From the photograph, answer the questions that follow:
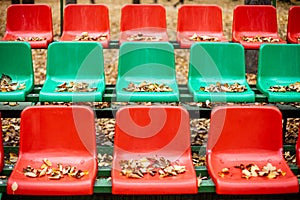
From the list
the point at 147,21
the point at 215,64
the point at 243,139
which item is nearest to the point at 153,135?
the point at 243,139

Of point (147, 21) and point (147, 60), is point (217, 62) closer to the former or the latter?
point (147, 60)

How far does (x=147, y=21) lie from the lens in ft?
19.9

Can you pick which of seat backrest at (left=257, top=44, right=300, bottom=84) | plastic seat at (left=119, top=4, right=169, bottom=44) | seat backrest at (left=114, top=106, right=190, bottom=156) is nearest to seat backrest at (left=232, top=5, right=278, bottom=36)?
plastic seat at (left=119, top=4, right=169, bottom=44)

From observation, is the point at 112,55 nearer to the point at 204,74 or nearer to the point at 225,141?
the point at 204,74

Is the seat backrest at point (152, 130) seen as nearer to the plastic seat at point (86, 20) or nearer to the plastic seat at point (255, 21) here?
the plastic seat at point (86, 20)

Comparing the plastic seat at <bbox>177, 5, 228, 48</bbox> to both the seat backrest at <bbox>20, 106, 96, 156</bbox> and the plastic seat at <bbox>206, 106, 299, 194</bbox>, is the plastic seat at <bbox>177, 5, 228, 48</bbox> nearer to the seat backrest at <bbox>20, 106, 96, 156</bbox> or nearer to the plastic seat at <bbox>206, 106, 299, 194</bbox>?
the plastic seat at <bbox>206, 106, 299, 194</bbox>

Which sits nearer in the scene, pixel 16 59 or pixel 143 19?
pixel 16 59

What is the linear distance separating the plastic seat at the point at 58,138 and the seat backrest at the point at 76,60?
50.2 inches

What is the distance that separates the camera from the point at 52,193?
3.36 m

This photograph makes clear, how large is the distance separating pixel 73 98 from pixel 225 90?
4.61 ft

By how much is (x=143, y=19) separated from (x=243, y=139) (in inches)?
104

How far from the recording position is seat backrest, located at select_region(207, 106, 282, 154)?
12.3 ft

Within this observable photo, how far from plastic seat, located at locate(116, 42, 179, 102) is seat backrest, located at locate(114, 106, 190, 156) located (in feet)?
3.46

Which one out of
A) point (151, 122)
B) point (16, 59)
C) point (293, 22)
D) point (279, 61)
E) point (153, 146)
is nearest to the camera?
point (151, 122)
